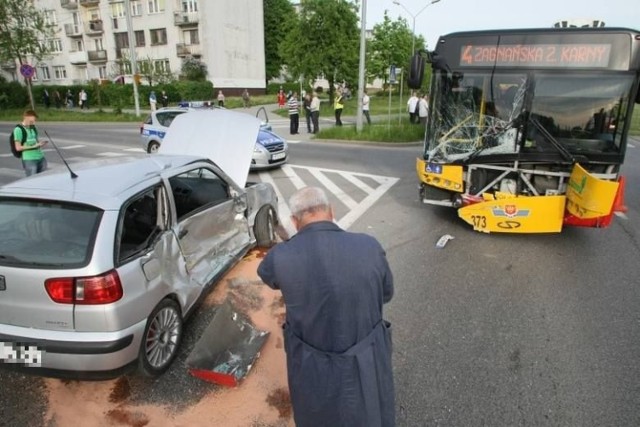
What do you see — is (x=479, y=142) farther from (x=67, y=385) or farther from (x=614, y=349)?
(x=67, y=385)

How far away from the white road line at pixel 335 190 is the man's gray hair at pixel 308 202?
6.25 m

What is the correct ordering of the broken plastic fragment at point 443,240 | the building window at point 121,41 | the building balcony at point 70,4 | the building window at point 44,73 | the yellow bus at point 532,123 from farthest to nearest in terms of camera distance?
the building window at point 44,73 → the building balcony at point 70,4 → the building window at point 121,41 → the broken plastic fragment at point 443,240 → the yellow bus at point 532,123

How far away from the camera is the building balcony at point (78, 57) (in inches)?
1981

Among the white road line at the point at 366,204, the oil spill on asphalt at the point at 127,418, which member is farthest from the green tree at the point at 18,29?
the oil spill on asphalt at the point at 127,418

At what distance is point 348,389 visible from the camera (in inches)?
78.8

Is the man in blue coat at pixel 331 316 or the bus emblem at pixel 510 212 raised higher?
the man in blue coat at pixel 331 316

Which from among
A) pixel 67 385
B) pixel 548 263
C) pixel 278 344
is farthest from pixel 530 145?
pixel 67 385

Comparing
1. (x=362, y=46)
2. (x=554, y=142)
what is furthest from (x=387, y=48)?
(x=554, y=142)

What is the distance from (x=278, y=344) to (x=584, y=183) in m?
4.27

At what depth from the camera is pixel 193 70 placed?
43156 mm

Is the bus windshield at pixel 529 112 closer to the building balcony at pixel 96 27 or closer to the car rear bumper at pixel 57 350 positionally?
the car rear bumper at pixel 57 350

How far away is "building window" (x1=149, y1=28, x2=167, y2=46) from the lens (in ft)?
151

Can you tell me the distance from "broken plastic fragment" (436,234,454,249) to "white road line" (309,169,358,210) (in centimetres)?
222

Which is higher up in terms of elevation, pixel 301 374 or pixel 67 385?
pixel 301 374
